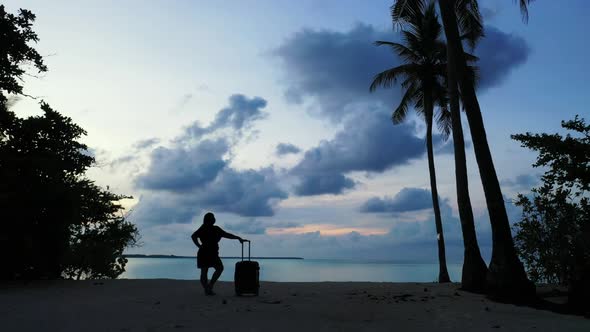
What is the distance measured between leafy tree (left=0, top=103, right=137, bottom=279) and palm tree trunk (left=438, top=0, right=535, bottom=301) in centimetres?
1189

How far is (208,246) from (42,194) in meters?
5.55

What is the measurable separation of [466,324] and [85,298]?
27.1 feet

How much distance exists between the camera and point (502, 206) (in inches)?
490

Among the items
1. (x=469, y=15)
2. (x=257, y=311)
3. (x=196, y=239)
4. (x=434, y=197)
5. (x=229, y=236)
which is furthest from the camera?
(x=434, y=197)

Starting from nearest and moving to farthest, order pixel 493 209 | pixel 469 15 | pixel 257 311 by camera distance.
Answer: pixel 257 311, pixel 493 209, pixel 469 15

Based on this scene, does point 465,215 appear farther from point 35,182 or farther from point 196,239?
point 35,182

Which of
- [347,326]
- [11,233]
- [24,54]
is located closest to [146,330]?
[347,326]

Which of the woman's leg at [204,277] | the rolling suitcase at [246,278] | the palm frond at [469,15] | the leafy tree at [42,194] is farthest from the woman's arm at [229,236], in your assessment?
the palm frond at [469,15]

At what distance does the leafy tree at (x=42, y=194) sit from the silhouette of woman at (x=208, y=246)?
480 centimetres

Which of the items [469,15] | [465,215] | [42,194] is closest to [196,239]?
[42,194]

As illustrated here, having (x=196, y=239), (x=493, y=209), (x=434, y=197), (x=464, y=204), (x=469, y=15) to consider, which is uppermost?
(x=469, y=15)

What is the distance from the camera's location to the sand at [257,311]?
7512 mm

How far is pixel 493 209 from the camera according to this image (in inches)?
489

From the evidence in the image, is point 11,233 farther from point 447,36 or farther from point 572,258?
point 572,258
